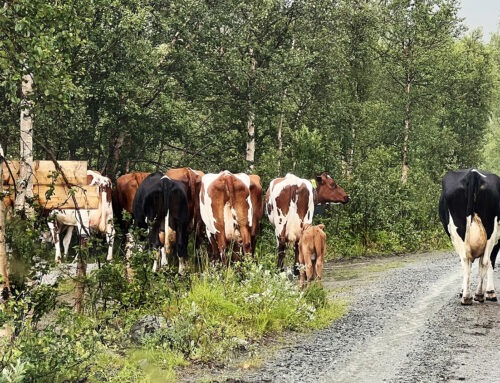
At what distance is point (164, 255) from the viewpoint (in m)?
12.8

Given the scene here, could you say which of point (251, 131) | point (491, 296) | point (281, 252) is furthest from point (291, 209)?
point (251, 131)

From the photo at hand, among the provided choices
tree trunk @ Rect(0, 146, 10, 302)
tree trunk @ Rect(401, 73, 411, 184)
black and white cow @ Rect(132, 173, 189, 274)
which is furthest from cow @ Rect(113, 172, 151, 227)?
tree trunk @ Rect(401, 73, 411, 184)

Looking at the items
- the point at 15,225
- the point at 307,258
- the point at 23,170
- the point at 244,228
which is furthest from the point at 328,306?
the point at 23,170

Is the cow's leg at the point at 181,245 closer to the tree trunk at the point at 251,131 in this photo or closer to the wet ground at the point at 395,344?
the wet ground at the point at 395,344

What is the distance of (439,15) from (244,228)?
99.1 ft

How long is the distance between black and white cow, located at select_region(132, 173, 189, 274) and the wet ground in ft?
10.6

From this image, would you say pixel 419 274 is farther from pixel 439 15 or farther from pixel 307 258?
Result: pixel 439 15

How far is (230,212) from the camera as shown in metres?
12.5

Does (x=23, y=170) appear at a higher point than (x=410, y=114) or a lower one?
lower

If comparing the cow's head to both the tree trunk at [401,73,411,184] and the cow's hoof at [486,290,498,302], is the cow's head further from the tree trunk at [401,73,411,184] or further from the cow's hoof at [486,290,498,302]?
the tree trunk at [401,73,411,184]

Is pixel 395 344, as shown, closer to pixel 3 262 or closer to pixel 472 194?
pixel 472 194

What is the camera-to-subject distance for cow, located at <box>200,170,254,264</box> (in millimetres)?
12469

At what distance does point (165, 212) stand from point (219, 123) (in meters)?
15.4

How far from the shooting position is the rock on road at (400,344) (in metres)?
7.09
